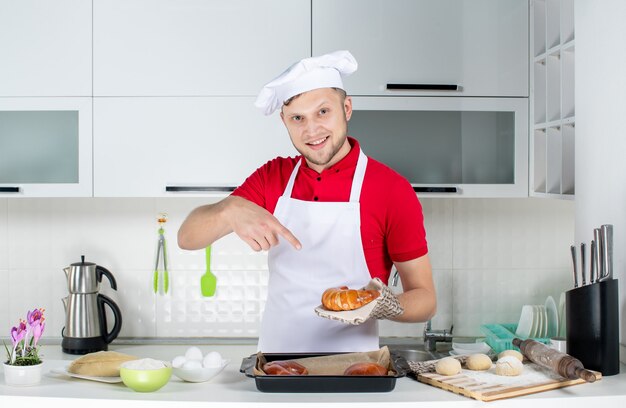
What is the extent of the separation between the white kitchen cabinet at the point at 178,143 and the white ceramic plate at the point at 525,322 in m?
1.00

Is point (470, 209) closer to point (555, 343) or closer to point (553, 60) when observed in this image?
point (553, 60)

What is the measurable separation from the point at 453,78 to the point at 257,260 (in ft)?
3.29

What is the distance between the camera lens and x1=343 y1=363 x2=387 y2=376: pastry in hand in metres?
1.50

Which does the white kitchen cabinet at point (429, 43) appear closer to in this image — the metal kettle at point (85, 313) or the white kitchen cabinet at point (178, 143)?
the white kitchen cabinet at point (178, 143)

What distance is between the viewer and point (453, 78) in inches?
105

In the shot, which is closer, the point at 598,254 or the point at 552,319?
the point at 598,254

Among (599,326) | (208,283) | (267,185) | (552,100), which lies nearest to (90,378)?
(267,185)

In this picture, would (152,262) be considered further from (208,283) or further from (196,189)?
(196,189)

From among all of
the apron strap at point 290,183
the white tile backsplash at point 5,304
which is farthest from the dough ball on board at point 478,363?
the white tile backsplash at point 5,304

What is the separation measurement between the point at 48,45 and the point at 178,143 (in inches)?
21.3

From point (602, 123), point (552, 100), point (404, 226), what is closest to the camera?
point (602, 123)

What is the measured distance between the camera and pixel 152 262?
3.03 meters

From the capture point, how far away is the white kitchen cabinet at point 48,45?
264 centimetres

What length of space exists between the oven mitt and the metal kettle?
1.45 meters
